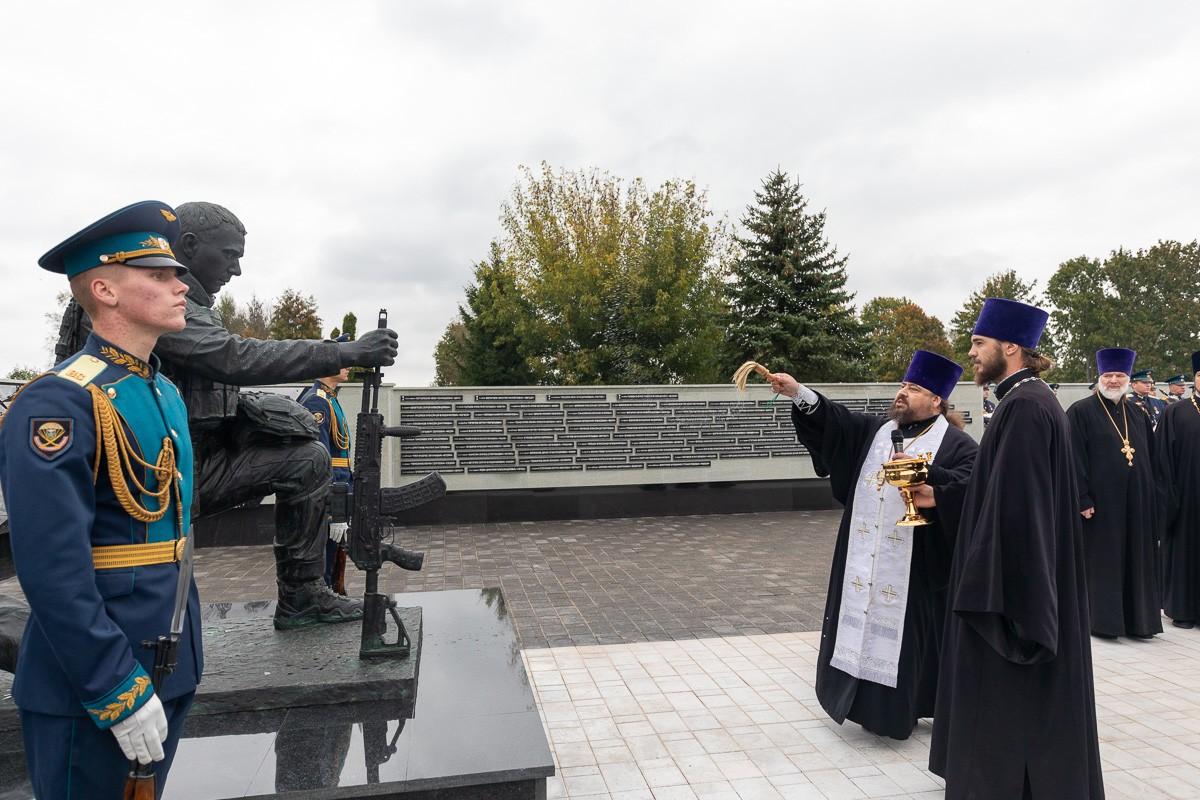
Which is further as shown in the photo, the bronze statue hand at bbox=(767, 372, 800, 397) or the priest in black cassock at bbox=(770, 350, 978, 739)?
the bronze statue hand at bbox=(767, 372, 800, 397)

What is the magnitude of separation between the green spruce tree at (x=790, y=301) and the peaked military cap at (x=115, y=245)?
66.3 feet

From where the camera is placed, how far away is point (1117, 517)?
6.11 meters

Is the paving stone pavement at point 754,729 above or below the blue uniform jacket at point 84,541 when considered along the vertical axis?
below

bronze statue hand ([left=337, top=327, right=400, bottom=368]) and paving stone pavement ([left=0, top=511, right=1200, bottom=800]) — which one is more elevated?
bronze statue hand ([left=337, top=327, right=400, bottom=368])

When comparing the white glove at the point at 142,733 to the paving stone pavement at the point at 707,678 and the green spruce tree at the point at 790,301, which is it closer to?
the paving stone pavement at the point at 707,678

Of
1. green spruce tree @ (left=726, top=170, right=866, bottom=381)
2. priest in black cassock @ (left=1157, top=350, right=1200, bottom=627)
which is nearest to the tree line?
green spruce tree @ (left=726, top=170, right=866, bottom=381)

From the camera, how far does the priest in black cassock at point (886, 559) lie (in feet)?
13.1

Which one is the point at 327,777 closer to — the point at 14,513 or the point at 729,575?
the point at 14,513

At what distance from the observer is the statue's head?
3197mm

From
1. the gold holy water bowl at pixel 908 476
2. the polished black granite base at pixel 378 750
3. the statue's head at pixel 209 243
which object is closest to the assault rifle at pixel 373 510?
the polished black granite base at pixel 378 750

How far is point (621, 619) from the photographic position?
642 cm

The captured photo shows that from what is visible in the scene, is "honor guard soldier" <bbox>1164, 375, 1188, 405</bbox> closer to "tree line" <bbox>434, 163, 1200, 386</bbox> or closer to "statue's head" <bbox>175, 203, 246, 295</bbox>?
"tree line" <bbox>434, 163, 1200, 386</bbox>

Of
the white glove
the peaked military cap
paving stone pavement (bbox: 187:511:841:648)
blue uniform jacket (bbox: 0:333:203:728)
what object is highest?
the peaked military cap

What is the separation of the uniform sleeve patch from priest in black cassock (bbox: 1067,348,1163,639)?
6569 mm
